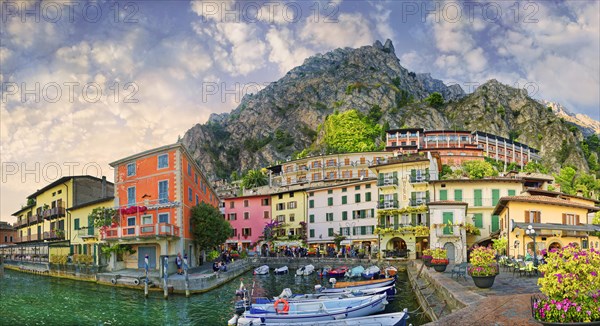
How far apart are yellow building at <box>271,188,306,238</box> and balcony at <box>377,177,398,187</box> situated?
19260 mm

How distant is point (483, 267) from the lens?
74.9ft

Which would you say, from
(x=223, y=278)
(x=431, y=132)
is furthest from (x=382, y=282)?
(x=431, y=132)

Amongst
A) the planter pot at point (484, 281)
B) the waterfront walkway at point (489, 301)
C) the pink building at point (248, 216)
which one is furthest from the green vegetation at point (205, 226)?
the planter pot at point (484, 281)


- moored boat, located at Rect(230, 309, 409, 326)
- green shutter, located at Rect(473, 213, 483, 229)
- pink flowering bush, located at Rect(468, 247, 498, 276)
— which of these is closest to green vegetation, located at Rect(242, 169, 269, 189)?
green shutter, located at Rect(473, 213, 483, 229)

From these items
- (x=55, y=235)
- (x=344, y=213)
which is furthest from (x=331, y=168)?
(x=55, y=235)

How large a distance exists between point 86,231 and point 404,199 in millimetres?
40094

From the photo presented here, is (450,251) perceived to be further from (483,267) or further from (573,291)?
(573,291)

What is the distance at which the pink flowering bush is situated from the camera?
22.4m

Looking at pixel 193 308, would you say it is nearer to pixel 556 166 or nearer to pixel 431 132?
pixel 431 132

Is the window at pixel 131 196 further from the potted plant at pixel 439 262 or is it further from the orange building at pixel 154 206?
the potted plant at pixel 439 262

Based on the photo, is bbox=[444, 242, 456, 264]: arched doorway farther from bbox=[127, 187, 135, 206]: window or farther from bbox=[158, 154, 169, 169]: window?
bbox=[127, 187, 135, 206]: window

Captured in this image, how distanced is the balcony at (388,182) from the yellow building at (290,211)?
1926cm

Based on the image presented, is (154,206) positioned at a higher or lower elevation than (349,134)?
lower

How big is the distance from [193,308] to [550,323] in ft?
83.2
